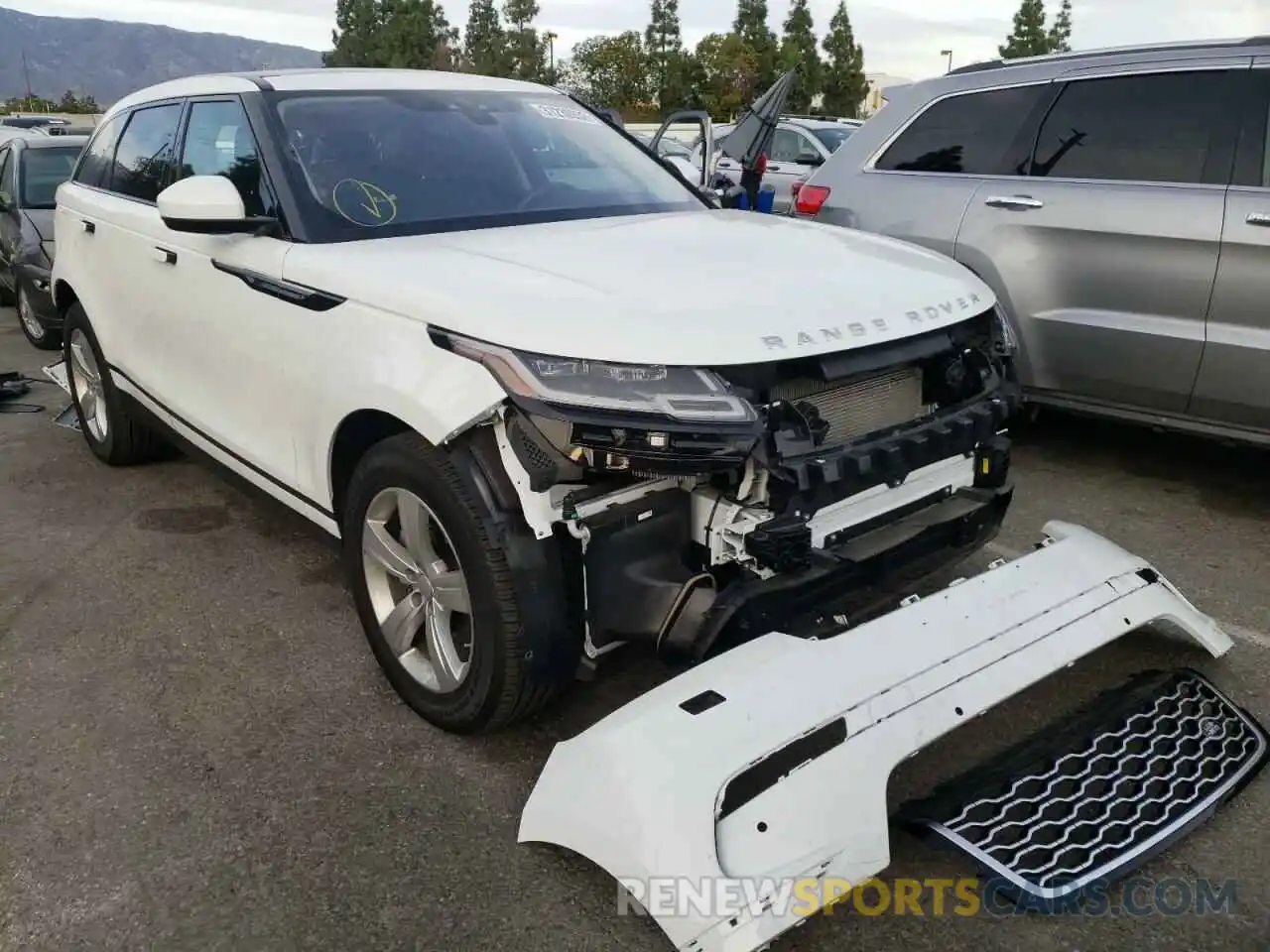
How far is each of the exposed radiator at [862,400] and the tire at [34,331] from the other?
7685 mm

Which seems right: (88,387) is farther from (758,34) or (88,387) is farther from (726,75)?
(758,34)

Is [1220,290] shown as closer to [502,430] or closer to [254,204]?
[502,430]

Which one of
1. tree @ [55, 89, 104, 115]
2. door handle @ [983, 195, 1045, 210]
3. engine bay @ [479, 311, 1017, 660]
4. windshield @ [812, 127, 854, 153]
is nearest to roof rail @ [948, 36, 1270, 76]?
door handle @ [983, 195, 1045, 210]

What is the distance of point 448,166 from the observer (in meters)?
3.53

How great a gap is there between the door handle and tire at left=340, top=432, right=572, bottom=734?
134 inches

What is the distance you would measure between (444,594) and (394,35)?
192 feet

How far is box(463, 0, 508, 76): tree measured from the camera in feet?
180

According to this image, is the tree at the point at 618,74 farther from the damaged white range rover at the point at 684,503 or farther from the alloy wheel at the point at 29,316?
the damaged white range rover at the point at 684,503

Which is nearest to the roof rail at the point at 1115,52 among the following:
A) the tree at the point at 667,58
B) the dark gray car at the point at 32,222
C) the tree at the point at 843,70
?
the dark gray car at the point at 32,222

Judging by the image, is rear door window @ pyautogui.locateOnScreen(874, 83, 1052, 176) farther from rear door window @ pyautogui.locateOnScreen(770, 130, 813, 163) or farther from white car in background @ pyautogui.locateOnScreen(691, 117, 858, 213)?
rear door window @ pyautogui.locateOnScreen(770, 130, 813, 163)

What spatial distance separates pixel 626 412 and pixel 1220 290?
318 cm

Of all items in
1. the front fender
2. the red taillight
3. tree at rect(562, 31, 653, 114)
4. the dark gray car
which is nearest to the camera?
the front fender

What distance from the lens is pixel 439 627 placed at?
114 inches

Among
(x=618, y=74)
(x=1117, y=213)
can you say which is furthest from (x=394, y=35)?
(x=1117, y=213)
